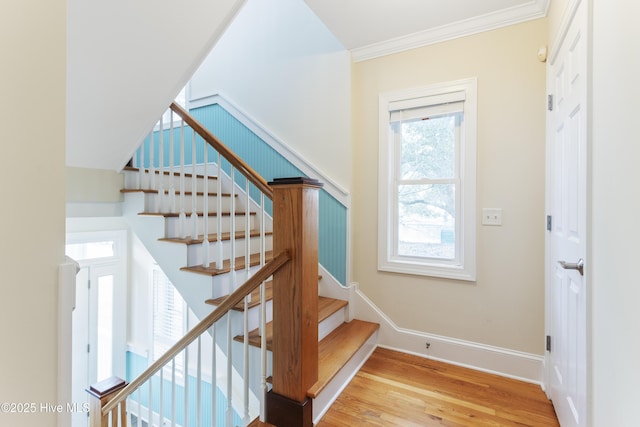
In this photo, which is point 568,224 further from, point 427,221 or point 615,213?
point 427,221

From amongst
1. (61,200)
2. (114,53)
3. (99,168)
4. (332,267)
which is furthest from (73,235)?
(61,200)

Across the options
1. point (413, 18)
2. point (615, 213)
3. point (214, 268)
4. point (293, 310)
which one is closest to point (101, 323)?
point (214, 268)

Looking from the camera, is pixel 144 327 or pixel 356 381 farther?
pixel 144 327

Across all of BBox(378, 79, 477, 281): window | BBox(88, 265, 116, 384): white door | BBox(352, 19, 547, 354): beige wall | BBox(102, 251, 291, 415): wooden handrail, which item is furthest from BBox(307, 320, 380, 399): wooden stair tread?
BBox(88, 265, 116, 384): white door

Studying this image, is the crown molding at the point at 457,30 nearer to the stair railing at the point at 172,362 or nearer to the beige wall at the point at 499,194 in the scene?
the beige wall at the point at 499,194

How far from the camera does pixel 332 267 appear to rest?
8.71 feet

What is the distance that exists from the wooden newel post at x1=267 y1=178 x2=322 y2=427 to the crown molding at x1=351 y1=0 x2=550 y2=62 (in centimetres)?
156

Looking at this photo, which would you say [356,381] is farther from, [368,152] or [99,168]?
[99,168]

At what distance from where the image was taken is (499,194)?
6.97ft

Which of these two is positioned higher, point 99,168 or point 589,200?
point 99,168

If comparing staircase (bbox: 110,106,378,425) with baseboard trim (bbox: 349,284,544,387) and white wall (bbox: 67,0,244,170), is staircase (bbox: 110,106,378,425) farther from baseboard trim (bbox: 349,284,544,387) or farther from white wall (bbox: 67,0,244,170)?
white wall (bbox: 67,0,244,170)

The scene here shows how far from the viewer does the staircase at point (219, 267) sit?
1.92m

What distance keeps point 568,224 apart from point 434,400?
1.25m

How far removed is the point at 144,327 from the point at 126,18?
379 centimetres
